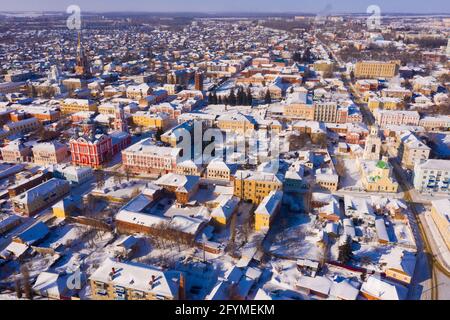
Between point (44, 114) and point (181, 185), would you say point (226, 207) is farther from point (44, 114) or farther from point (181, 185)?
point (44, 114)

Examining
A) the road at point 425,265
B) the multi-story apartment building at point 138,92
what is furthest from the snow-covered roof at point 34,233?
the multi-story apartment building at point 138,92

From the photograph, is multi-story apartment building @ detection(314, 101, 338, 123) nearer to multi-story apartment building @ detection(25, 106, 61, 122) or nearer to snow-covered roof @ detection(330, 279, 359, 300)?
snow-covered roof @ detection(330, 279, 359, 300)

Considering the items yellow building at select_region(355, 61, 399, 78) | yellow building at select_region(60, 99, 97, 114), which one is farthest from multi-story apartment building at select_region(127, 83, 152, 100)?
yellow building at select_region(355, 61, 399, 78)

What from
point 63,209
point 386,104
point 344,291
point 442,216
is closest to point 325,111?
point 386,104

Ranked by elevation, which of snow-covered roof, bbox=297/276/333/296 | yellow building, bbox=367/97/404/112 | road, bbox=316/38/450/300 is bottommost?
road, bbox=316/38/450/300

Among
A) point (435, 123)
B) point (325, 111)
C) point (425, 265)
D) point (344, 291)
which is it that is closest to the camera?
point (344, 291)
